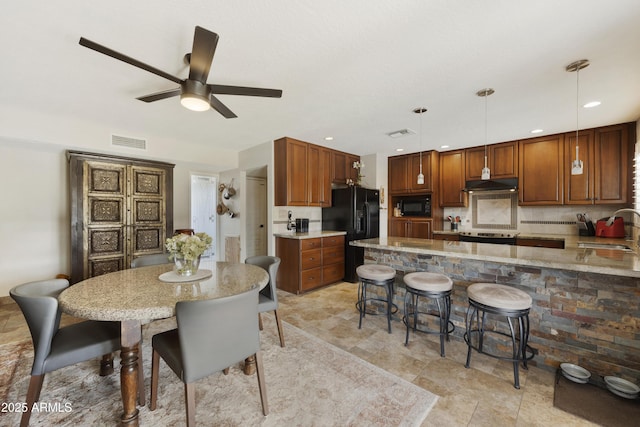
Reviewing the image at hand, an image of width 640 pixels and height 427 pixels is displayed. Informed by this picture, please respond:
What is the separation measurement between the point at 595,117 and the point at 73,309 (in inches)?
209

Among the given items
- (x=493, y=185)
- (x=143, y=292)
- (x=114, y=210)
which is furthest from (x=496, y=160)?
(x=114, y=210)

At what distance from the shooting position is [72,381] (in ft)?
6.21

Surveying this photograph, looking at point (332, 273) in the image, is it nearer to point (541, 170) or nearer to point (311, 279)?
point (311, 279)

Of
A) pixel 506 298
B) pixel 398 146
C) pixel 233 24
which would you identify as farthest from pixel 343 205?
pixel 233 24

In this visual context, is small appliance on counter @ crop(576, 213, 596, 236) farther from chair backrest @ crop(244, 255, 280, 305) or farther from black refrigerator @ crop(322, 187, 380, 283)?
chair backrest @ crop(244, 255, 280, 305)

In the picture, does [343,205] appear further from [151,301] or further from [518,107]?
[151,301]

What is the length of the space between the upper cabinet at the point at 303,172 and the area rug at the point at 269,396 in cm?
245

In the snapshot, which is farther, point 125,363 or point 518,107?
point 518,107

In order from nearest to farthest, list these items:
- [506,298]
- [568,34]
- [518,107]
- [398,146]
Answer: [568,34]
[506,298]
[518,107]
[398,146]

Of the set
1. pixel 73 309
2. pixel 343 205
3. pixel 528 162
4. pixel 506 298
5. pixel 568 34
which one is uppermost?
pixel 568 34

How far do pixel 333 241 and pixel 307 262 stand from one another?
67cm

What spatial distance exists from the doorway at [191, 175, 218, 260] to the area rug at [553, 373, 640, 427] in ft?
16.9

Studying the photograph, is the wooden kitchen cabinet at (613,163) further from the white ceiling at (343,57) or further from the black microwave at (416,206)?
the black microwave at (416,206)

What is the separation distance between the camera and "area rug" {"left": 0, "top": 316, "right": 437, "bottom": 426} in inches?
60.8
